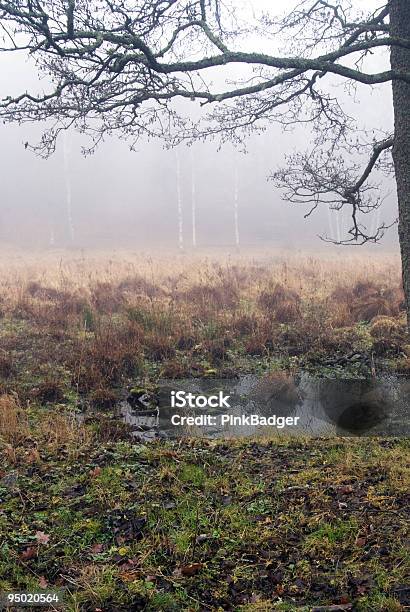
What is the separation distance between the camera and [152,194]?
47812 millimetres

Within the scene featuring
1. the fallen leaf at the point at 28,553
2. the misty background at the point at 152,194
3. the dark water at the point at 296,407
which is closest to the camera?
the fallen leaf at the point at 28,553

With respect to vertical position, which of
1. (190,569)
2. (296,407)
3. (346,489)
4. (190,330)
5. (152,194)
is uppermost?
(152,194)

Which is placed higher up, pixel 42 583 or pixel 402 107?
pixel 402 107

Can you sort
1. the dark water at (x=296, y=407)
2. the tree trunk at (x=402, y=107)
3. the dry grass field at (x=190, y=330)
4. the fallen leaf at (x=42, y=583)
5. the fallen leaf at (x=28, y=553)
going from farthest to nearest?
the dry grass field at (x=190, y=330)
the dark water at (x=296, y=407)
the tree trunk at (x=402, y=107)
the fallen leaf at (x=28, y=553)
the fallen leaf at (x=42, y=583)

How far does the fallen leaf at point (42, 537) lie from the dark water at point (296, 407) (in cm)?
201

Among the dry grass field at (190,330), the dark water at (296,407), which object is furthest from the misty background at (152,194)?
the dark water at (296,407)

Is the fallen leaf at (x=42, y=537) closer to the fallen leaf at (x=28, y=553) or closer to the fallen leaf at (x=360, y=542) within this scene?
the fallen leaf at (x=28, y=553)

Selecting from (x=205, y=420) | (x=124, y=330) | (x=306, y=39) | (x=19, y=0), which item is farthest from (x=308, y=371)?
(x=19, y=0)

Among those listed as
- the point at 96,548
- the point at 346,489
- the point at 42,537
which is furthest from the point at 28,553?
the point at 346,489

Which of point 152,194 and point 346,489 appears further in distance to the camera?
point 152,194

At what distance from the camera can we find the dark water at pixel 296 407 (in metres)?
5.96

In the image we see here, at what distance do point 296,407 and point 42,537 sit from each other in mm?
3837

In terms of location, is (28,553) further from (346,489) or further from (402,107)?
(402,107)

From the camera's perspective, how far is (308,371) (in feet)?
25.2
